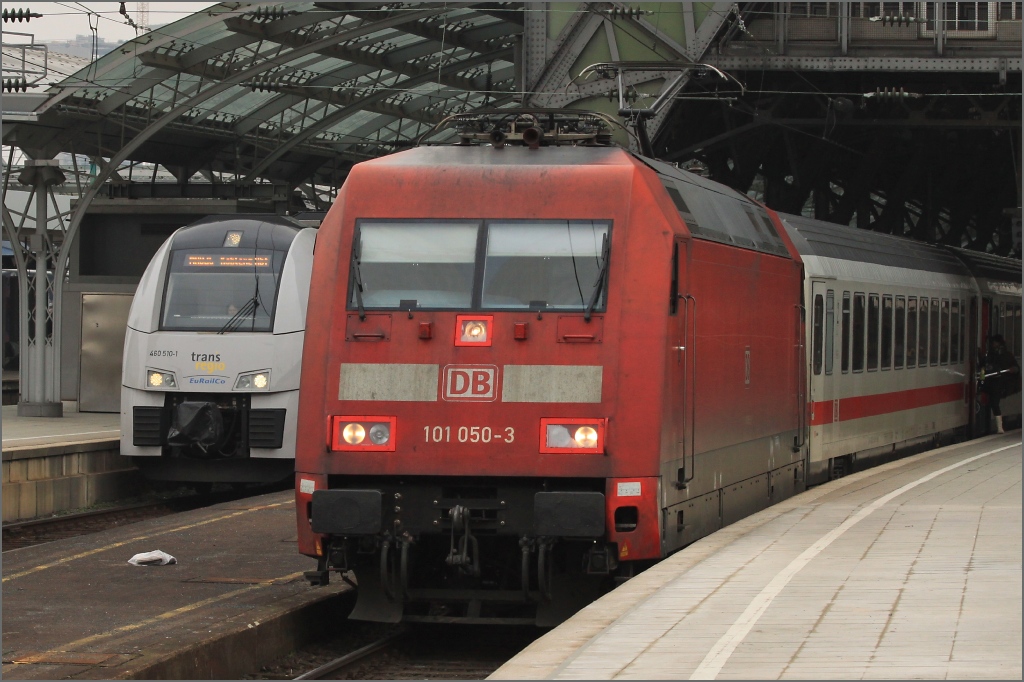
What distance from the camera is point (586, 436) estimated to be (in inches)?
360

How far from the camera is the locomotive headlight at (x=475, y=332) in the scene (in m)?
9.36

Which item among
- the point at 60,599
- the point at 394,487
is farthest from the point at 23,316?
the point at 394,487

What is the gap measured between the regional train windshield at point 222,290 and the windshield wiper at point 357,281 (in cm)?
742

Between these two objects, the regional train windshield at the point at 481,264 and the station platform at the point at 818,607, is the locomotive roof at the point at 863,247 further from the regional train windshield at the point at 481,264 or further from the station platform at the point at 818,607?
the regional train windshield at the point at 481,264

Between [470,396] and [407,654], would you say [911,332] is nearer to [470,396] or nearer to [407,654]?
[407,654]

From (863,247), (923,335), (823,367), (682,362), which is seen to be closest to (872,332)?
(863,247)

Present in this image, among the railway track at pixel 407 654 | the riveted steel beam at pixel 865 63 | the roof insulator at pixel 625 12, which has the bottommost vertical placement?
the railway track at pixel 407 654

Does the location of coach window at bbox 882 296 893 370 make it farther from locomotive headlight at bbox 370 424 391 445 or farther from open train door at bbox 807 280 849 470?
locomotive headlight at bbox 370 424 391 445

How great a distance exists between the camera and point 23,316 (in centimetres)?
2436

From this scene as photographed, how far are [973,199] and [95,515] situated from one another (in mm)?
31309

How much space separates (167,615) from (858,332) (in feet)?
32.7

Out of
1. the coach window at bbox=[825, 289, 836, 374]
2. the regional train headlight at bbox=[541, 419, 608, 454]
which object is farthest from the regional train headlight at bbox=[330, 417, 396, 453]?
the coach window at bbox=[825, 289, 836, 374]

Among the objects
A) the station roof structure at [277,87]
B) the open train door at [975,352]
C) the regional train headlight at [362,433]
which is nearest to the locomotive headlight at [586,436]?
the regional train headlight at [362,433]

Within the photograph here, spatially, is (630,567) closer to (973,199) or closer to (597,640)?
(597,640)
